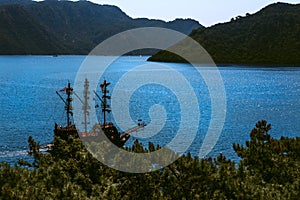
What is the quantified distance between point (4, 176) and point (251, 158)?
17726mm

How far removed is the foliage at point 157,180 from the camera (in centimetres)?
2275

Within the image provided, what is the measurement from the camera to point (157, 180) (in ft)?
88.5

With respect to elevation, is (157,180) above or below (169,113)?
above

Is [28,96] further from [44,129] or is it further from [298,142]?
[298,142]

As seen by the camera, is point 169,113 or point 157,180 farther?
point 169,113

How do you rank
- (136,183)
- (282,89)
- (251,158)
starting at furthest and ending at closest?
(282,89) → (251,158) → (136,183)

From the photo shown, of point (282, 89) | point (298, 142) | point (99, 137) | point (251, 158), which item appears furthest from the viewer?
point (282, 89)

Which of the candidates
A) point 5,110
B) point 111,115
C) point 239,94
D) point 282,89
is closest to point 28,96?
point 5,110

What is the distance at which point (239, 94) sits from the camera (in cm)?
17300

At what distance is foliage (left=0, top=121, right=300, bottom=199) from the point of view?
2275 cm

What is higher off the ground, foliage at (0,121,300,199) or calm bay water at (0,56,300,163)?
foliage at (0,121,300,199)

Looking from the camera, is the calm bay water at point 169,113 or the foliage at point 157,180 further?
the calm bay water at point 169,113

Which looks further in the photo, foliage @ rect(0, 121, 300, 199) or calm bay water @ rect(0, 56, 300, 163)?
calm bay water @ rect(0, 56, 300, 163)

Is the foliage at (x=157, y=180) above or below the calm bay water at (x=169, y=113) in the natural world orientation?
above
